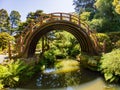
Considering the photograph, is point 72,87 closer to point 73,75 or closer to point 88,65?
point 73,75

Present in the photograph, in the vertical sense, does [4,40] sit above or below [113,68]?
above

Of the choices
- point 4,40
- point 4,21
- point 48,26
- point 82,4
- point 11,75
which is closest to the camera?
point 11,75

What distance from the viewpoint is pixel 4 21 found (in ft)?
181

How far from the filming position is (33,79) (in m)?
18.4

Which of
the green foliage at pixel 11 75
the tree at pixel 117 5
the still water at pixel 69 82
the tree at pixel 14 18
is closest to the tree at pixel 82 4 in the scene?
the tree at pixel 14 18

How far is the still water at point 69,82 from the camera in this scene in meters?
15.6

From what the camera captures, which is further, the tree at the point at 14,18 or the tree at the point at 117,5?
the tree at the point at 14,18

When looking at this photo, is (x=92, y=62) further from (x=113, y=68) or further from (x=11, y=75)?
(x=11, y=75)

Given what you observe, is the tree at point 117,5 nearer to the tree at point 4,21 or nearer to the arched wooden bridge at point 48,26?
the arched wooden bridge at point 48,26

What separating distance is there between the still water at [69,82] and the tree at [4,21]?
111 ft

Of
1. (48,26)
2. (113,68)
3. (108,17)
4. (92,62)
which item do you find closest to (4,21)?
(108,17)

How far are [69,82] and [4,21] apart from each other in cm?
4100

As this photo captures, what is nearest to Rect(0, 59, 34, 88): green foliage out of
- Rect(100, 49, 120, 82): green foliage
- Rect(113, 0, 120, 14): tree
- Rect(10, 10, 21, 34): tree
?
Rect(100, 49, 120, 82): green foliage

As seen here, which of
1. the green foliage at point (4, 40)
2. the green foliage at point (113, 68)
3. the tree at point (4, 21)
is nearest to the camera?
the green foliage at point (113, 68)
